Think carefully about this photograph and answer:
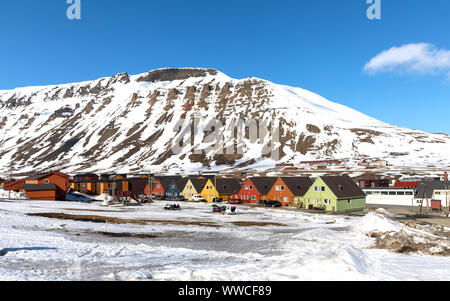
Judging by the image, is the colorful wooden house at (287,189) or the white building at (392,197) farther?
the white building at (392,197)

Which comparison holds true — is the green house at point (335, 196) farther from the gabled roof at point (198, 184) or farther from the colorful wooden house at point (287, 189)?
the gabled roof at point (198, 184)

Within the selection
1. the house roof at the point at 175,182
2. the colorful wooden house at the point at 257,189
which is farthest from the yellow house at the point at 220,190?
the house roof at the point at 175,182

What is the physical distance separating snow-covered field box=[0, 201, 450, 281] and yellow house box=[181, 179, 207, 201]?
215 feet

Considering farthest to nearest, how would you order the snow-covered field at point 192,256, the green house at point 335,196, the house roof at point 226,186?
the house roof at point 226,186
the green house at point 335,196
the snow-covered field at point 192,256

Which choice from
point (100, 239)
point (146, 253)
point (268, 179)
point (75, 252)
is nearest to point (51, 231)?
point (100, 239)

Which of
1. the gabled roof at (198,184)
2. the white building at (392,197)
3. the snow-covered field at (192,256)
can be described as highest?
the gabled roof at (198,184)

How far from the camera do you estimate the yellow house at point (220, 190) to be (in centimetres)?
10212

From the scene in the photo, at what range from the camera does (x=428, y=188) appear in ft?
290

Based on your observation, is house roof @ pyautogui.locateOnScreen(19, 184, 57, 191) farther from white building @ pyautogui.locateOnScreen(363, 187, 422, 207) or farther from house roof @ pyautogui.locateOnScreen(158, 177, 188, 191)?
white building @ pyautogui.locateOnScreen(363, 187, 422, 207)

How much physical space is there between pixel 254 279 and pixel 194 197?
8714cm

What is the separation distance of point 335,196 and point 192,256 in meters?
54.8

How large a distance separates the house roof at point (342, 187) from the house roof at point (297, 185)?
40.3ft

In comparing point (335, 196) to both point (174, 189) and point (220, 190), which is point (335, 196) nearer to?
point (220, 190)
